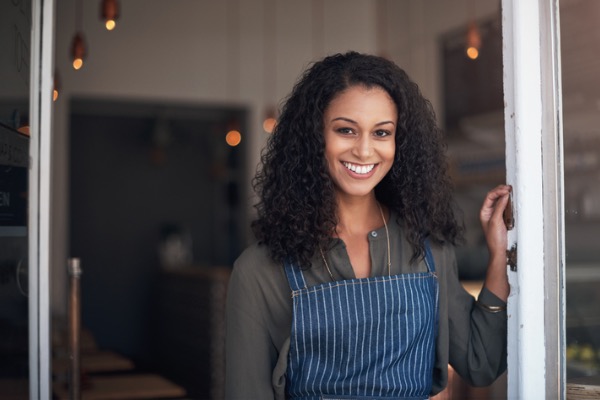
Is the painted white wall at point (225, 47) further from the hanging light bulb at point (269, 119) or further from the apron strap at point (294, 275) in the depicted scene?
the apron strap at point (294, 275)

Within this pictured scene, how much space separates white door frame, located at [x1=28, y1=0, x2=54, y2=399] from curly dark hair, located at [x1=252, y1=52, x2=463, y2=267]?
0.55m

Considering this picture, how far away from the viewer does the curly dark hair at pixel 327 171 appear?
74.7 inches

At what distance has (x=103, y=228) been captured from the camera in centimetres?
663

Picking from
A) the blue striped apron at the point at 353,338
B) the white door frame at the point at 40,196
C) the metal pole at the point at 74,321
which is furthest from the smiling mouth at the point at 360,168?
the metal pole at the point at 74,321

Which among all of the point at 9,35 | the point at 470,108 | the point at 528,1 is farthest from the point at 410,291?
the point at 470,108

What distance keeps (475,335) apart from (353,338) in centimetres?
33

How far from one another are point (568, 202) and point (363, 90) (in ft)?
1.92

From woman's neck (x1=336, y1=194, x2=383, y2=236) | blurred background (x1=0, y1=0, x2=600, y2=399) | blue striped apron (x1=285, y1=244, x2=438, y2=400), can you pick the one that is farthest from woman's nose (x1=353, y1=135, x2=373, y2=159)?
blurred background (x1=0, y1=0, x2=600, y2=399)

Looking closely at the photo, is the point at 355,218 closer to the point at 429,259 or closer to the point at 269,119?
the point at 429,259

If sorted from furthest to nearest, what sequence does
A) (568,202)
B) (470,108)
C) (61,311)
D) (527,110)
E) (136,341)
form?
(136,341)
(61,311)
(470,108)
(568,202)
(527,110)

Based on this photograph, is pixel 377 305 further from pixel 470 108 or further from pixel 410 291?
pixel 470 108

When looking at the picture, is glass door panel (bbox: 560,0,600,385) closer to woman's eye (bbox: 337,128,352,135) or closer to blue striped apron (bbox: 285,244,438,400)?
blue striped apron (bbox: 285,244,438,400)

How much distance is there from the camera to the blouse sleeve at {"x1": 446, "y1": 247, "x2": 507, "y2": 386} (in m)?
1.92

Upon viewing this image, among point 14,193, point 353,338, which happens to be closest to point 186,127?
point 14,193
